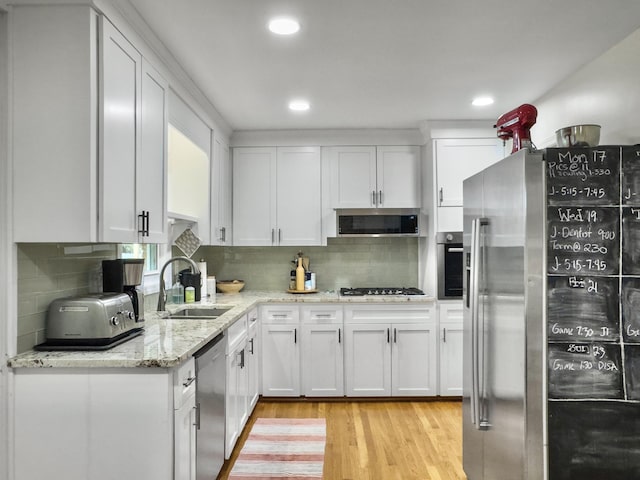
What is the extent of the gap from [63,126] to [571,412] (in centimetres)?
237

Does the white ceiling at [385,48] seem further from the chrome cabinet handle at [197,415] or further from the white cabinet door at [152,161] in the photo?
the chrome cabinet handle at [197,415]

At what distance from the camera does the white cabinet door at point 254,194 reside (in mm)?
4457

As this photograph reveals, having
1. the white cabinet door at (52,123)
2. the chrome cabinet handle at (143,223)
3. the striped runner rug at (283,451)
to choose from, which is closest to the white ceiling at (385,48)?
the white cabinet door at (52,123)

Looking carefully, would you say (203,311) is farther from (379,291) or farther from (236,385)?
(379,291)

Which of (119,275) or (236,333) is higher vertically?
(119,275)

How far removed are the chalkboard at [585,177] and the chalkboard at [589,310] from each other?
0.32 meters

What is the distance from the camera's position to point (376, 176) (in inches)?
174

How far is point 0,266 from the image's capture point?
1.82m

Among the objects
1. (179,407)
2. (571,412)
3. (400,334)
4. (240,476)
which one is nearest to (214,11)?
(179,407)

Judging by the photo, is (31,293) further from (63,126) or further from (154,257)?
(154,257)

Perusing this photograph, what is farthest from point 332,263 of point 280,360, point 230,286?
point 280,360

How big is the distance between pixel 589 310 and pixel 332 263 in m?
3.07

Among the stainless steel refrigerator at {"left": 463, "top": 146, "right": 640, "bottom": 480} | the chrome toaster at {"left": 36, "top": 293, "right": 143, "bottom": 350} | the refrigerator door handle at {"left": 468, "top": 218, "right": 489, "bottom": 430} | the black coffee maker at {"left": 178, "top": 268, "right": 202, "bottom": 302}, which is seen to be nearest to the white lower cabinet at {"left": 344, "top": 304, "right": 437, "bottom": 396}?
the black coffee maker at {"left": 178, "top": 268, "right": 202, "bottom": 302}

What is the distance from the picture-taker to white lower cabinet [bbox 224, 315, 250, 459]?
2.82m
